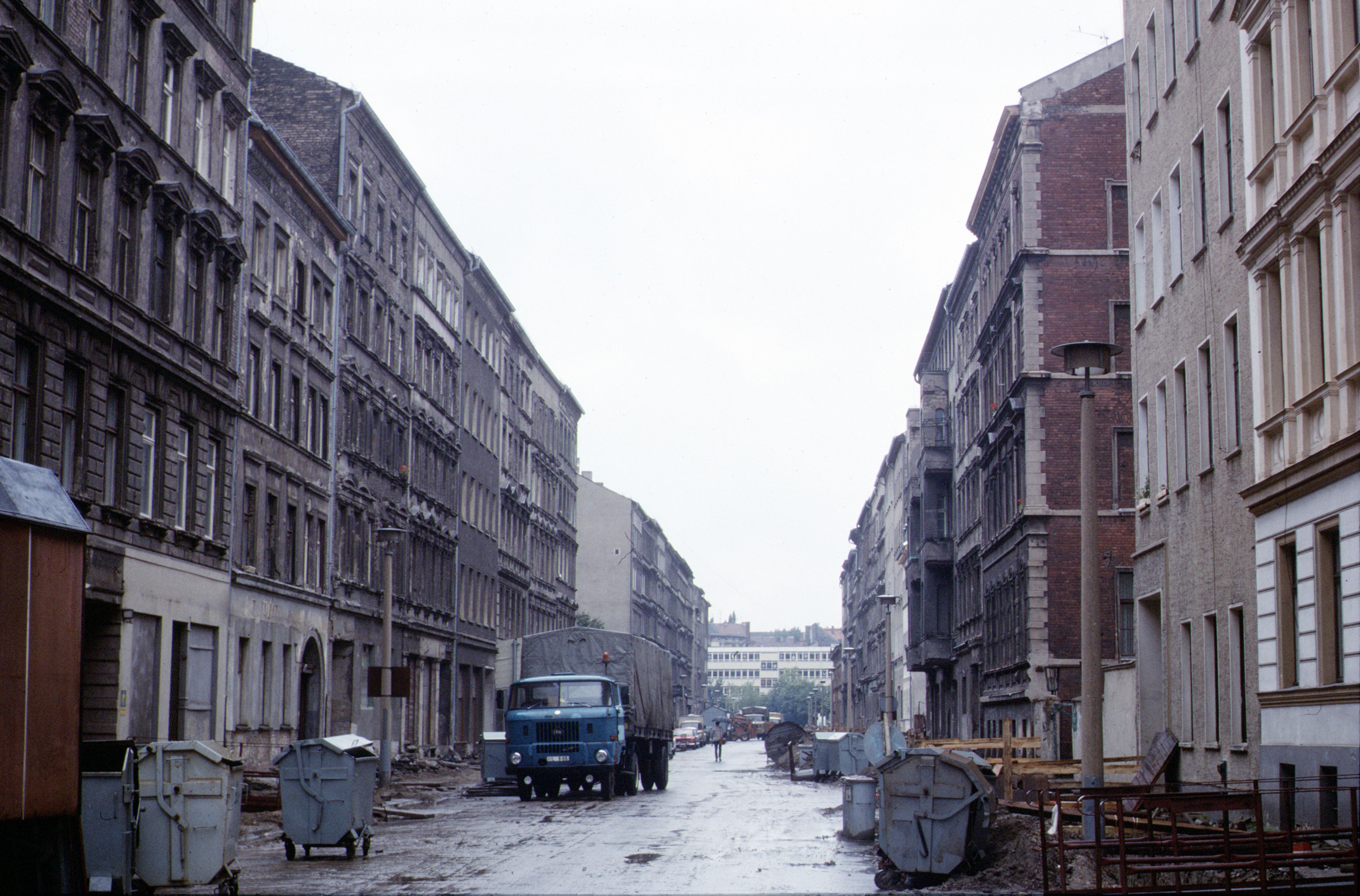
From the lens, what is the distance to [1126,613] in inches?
1650

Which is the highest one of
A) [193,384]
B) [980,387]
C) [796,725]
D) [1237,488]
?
[980,387]

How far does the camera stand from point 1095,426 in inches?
1686

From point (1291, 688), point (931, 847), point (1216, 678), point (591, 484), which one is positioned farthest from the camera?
point (591, 484)

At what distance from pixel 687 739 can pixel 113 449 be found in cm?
8231

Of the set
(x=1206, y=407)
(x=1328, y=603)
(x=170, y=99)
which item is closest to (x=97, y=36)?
(x=170, y=99)

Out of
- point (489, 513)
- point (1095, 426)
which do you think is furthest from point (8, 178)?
point (489, 513)

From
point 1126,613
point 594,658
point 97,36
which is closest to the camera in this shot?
point 97,36

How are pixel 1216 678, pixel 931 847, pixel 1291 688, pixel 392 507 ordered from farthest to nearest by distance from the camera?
pixel 392 507 < pixel 1216 678 < pixel 1291 688 < pixel 931 847

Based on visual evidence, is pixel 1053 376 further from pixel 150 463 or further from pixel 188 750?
pixel 188 750

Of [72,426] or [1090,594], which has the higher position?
[72,426]

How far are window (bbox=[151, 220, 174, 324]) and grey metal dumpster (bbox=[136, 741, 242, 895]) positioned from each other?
1721 centimetres

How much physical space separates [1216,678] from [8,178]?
749 inches

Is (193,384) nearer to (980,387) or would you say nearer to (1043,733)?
(1043,733)

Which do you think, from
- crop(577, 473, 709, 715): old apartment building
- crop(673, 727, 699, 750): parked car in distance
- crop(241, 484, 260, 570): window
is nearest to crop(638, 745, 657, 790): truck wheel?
crop(241, 484, 260, 570): window
